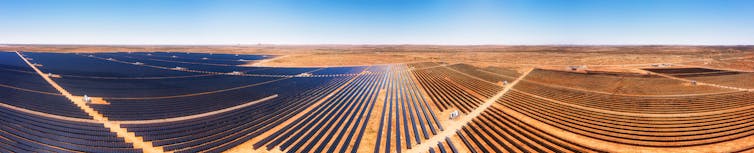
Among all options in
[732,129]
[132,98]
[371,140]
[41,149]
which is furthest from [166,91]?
[732,129]

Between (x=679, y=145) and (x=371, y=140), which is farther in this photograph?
(x=371, y=140)

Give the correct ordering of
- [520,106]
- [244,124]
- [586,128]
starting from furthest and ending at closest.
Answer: [520,106] < [244,124] < [586,128]

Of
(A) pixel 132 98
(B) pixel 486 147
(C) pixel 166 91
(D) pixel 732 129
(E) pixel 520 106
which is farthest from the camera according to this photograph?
(C) pixel 166 91

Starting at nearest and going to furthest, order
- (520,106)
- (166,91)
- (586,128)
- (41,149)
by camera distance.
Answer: (41,149)
(586,128)
(520,106)
(166,91)

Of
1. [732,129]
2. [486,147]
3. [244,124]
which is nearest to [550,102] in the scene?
[732,129]

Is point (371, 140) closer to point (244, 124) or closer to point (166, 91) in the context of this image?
point (244, 124)

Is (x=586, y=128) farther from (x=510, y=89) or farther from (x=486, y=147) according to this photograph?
(x=510, y=89)

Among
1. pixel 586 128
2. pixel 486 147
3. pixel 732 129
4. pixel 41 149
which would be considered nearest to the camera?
pixel 41 149

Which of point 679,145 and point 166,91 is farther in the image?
point 166,91
